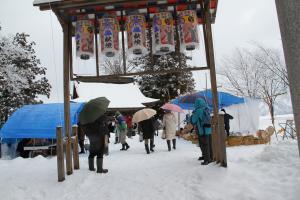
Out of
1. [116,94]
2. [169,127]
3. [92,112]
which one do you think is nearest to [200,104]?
[92,112]

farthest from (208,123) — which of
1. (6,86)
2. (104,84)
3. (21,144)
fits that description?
(104,84)

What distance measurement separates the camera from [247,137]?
1348 centimetres

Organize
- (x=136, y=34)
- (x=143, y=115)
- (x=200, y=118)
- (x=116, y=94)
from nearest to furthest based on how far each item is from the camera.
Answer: (x=136, y=34) < (x=200, y=118) < (x=143, y=115) < (x=116, y=94)

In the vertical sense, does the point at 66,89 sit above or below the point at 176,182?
above

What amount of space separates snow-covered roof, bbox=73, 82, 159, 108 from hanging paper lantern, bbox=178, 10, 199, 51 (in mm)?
21028

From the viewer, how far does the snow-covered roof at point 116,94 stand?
2891 centimetres

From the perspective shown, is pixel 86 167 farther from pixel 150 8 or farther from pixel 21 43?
pixel 21 43

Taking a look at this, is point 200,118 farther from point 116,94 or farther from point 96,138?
point 116,94

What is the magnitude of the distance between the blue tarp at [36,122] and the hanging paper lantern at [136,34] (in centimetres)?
615

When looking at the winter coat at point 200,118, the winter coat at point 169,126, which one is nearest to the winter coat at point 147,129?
the winter coat at point 169,126

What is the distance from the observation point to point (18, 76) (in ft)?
77.8

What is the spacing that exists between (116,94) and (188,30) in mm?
24766

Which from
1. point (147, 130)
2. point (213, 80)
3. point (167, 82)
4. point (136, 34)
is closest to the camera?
point (213, 80)

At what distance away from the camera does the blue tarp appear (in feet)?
40.3
